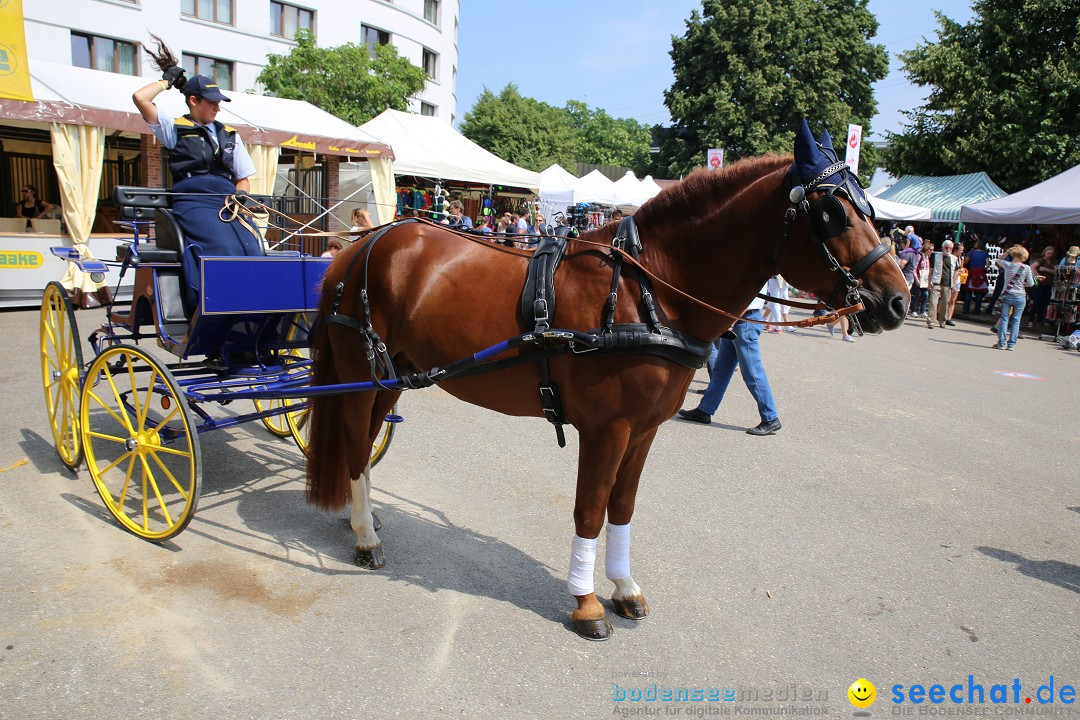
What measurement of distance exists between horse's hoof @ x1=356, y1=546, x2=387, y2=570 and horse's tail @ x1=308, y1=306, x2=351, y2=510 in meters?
0.45

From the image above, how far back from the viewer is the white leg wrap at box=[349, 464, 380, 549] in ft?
12.7

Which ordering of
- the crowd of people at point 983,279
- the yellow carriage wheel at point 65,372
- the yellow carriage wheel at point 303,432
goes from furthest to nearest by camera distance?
the crowd of people at point 983,279 < the yellow carriage wheel at point 303,432 < the yellow carriage wheel at point 65,372

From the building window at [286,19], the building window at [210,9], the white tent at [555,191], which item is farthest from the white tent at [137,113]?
the building window at [286,19]

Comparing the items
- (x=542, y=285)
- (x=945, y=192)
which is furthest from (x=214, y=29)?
(x=542, y=285)

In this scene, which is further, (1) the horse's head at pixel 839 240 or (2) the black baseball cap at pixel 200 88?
(2) the black baseball cap at pixel 200 88

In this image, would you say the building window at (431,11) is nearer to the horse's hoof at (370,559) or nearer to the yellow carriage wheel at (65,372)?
the yellow carriage wheel at (65,372)

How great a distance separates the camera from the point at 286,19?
36.2 meters

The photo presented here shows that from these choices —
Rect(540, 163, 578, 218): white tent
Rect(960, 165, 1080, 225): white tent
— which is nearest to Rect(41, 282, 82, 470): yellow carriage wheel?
Rect(960, 165, 1080, 225): white tent

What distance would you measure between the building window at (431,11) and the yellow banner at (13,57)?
40.8 metres

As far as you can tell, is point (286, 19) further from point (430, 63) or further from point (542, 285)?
point (542, 285)

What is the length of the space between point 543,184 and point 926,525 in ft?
74.3

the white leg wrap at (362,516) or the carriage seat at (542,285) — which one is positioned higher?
the carriage seat at (542,285)

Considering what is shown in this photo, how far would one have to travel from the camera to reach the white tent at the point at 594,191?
87.7ft

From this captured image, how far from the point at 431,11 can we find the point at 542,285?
158 feet
